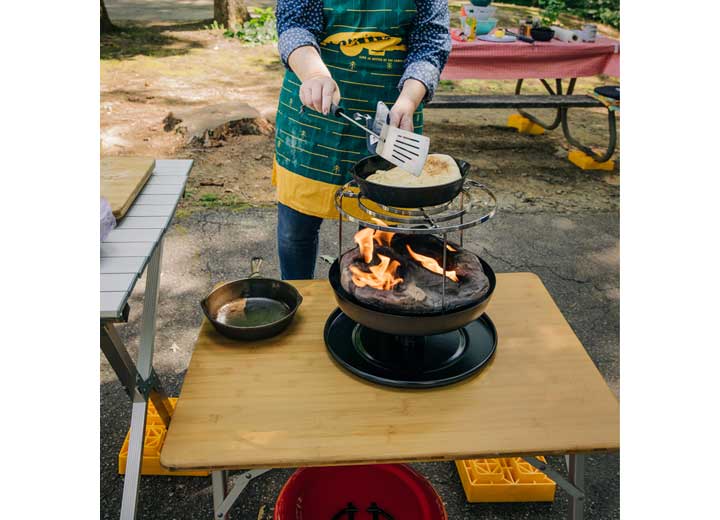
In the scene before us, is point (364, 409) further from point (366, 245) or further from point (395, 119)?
point (395, 119)

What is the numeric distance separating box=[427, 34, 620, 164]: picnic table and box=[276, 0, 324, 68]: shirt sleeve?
3484 millimetres

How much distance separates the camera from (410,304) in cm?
163

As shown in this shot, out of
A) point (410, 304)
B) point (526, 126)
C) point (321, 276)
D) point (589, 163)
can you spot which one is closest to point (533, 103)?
point (589, 163)

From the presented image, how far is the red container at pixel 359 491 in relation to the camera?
191 cm

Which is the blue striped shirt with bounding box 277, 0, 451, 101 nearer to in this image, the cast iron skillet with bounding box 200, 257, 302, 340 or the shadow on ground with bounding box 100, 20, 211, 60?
the cast iron skillet with bounding box 200, 257, 302, 340

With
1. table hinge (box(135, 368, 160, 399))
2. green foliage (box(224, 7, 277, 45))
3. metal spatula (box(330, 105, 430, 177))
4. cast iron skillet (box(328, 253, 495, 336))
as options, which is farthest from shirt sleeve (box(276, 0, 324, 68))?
green foliage (box(224, 7, 277, 45))

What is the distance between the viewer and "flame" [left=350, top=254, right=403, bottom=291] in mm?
1702

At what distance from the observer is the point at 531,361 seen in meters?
1.82

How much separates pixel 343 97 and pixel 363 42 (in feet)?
0.72

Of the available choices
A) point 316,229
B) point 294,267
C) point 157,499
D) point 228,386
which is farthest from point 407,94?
point 157,499

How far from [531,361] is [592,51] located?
490 cm

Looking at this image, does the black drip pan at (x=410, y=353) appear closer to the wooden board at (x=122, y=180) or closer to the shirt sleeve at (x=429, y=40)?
the wooden board at (x=122, y=180)

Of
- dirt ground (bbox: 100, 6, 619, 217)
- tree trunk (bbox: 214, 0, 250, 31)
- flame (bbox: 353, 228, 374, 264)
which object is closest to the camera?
flame (bbox: 353, 228, 374, 264)

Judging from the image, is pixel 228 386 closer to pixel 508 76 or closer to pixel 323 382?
pixel 323 382
